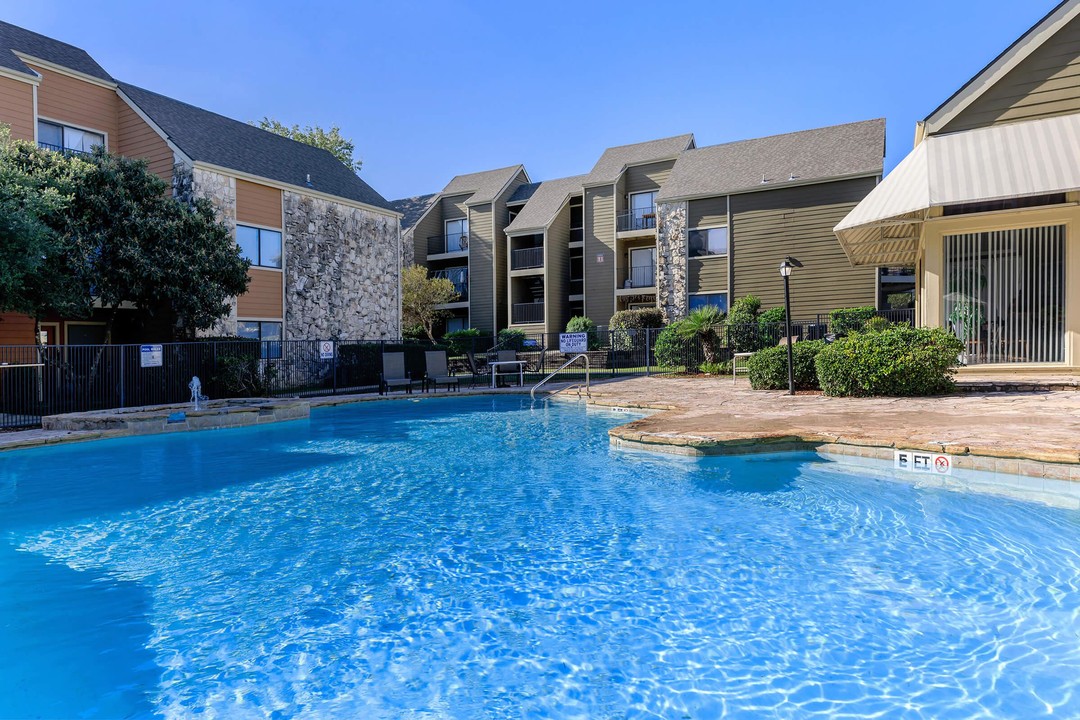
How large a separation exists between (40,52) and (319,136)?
909 inches

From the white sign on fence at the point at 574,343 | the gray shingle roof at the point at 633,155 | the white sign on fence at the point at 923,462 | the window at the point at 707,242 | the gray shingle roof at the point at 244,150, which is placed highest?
the gray shingle roof at the point at 633,155

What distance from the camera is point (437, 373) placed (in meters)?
18.5

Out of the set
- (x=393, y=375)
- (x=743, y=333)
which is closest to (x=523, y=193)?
(x=743, y=333)

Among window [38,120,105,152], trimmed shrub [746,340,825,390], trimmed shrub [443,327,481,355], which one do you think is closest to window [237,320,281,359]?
window [38,120,105,152]

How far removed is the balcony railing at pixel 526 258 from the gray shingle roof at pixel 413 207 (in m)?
6.79

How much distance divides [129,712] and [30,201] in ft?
42.8

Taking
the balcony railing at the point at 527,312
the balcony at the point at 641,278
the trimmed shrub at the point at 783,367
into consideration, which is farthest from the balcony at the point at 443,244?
the trimmed shrub at the point at 783,367

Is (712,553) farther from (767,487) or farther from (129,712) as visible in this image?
(129,712)

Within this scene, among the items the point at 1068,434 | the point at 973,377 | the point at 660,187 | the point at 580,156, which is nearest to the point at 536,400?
the point at 973,377

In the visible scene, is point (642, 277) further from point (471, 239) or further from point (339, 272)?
point (339, 272)

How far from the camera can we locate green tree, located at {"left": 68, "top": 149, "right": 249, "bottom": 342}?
1448cm

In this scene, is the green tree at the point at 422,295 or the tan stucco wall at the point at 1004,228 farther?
the green tree at the point at 422,295

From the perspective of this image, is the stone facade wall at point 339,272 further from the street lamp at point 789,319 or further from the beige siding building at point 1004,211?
the beige siding building at point 1004,211

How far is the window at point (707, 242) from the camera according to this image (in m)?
26.0
